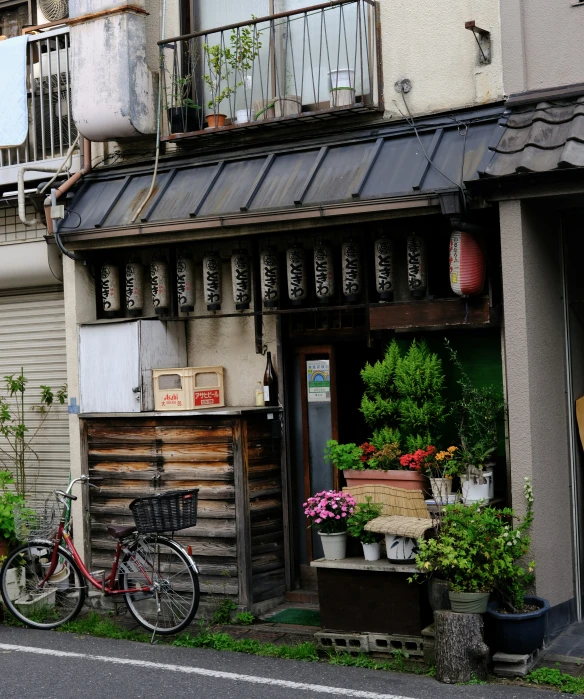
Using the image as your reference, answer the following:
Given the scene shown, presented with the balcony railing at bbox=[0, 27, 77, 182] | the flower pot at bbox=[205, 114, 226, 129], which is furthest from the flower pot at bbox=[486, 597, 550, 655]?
the balcony railing at bbox=[0, 27, 77, 182]

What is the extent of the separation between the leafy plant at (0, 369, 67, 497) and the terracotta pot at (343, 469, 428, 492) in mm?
4771

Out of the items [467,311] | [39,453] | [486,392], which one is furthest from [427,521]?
[39,453]

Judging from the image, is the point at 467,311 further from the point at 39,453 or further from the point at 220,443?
the point at 39,453

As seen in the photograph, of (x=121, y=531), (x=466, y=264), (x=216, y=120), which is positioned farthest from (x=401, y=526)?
(x=216, y=120)

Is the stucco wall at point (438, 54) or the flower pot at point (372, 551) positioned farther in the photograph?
the stucco wall at point (438, 54)

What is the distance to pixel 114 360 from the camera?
440 inches

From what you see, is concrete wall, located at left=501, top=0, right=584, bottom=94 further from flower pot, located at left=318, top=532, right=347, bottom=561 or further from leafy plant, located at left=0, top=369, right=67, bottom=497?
leafy plant, located at left=0, top=369, right=67, bottom=497

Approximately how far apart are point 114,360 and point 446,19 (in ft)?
16.8

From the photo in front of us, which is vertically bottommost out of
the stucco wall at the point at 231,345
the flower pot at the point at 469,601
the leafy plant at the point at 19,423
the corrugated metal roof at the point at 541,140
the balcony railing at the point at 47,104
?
the flower pot at the point at 469,601

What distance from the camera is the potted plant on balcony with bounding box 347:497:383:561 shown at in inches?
352

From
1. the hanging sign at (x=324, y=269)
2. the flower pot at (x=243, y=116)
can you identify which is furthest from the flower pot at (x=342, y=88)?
the hanging sign at (x=324, y=269)

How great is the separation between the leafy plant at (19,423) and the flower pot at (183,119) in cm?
371

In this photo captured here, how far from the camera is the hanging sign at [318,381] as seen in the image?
36.1 feet

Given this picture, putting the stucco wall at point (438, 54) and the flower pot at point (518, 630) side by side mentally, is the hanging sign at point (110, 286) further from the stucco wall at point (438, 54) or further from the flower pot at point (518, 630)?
the flower pot at point (518, 630)
